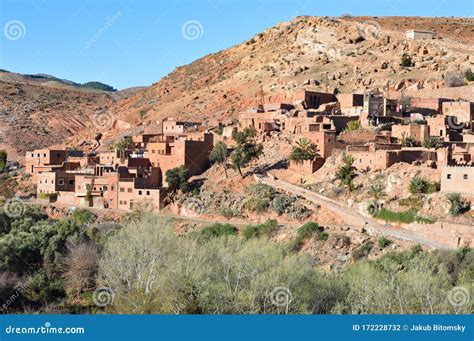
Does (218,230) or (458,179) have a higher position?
(458,179)

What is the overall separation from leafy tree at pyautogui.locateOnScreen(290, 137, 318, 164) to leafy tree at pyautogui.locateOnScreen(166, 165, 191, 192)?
4.46 meters

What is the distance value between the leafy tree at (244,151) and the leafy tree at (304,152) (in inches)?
77.0

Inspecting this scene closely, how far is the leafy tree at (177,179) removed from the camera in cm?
3406

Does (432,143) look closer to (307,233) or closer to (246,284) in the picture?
(307,233)

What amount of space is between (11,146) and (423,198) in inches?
1470

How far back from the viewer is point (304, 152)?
31891 millimetres

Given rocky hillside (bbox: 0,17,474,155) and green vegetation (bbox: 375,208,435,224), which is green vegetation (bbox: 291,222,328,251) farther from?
rocky hillside (bbox: 0,17,474,155)

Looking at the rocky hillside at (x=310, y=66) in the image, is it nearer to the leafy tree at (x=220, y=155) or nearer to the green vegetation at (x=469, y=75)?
the green vegetation at (x=469, y=75)

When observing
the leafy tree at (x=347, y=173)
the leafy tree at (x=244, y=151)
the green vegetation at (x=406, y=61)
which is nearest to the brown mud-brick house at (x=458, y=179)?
the leafy tree at (x=347, y=173)

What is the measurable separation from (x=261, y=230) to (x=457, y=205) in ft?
21.8

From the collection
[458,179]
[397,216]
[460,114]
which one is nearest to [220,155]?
[397,216]

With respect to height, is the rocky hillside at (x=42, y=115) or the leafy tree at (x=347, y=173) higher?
the rocky hillside at (x=42, y=115)

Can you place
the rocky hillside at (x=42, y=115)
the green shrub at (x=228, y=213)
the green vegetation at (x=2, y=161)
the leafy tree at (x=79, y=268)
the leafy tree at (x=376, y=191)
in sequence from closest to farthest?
the leafy tree at (x=79, y=268), the leafy tree at (x=376, y=191), the green shrub at (x=228, y=213), the green vegetation at (x=2, y=161), the rocky hillside at (x=42, y=115)

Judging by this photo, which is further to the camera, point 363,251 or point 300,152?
point 300,152
